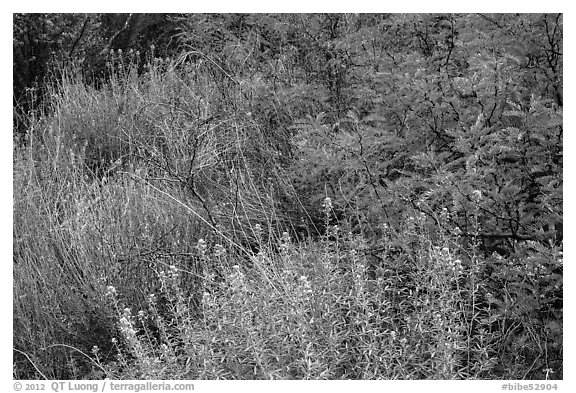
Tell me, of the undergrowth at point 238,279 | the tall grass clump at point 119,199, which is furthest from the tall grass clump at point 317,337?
the tall grass clump at point 119,199

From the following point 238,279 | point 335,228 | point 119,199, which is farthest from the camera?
point 119,199

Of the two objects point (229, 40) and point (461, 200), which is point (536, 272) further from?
point (229, 40)

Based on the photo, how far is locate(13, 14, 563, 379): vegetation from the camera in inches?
103

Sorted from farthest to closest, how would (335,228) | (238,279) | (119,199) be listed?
(119,199) → (335,228) → (238,279)

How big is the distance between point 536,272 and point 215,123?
2700 mm

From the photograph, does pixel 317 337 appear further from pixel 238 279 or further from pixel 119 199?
pixel 119 199

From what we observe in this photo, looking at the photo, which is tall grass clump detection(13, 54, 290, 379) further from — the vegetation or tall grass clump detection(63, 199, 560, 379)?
tall grass clump detection(63, 199, 560, 379)

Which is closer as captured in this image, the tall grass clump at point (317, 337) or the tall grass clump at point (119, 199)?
the tall grass clump at point (317, 337)

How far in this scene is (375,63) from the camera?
391cm

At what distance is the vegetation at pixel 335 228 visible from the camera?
262 centimetres

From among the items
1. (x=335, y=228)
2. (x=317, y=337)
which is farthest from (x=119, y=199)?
(x=317, y=337)

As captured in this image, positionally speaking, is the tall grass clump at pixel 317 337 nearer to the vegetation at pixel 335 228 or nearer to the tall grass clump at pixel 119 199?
the vegetation at pixel 335 228

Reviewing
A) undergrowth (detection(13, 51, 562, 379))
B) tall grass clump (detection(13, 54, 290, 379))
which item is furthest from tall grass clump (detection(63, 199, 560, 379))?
tall grass clump (detection(13, 54, 290, 379))

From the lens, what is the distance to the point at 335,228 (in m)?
2.89
